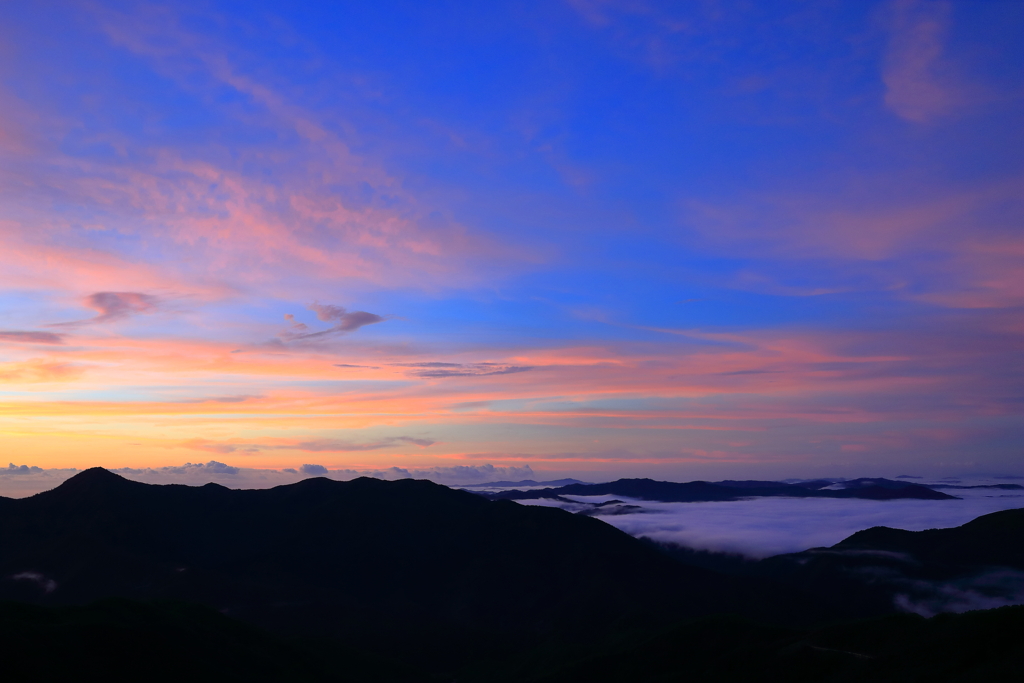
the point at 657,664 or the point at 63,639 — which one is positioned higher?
the point at 63,639

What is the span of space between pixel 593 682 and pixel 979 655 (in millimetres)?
107798

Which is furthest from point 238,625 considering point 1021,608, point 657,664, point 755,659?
point 1021,608

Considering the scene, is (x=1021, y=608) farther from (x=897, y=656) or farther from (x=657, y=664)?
(x=657, y=664)

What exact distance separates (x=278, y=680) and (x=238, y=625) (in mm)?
31157

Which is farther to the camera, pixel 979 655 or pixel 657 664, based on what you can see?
pixel 657 664

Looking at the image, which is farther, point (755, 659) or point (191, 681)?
point (755, 659)

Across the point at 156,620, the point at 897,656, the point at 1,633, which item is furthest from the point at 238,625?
the point at 897,656

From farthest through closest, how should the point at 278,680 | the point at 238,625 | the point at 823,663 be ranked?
1. the point at 238,625
2. the point at 278,680
3. the point at 823,663

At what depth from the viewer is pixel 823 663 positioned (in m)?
147

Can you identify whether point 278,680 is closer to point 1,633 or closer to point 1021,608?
point 1,633

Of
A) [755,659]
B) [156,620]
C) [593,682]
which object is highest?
[156,620]

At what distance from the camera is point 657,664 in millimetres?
194000

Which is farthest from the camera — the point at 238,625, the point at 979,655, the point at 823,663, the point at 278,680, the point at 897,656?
the point at 238,625

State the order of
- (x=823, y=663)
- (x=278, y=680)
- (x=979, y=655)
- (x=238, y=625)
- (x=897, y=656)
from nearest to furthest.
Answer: (x=979, y=655) → (x=897, y=656) → (x=823, y=663) → (x=278, y=680) → (x=238, y=625)
